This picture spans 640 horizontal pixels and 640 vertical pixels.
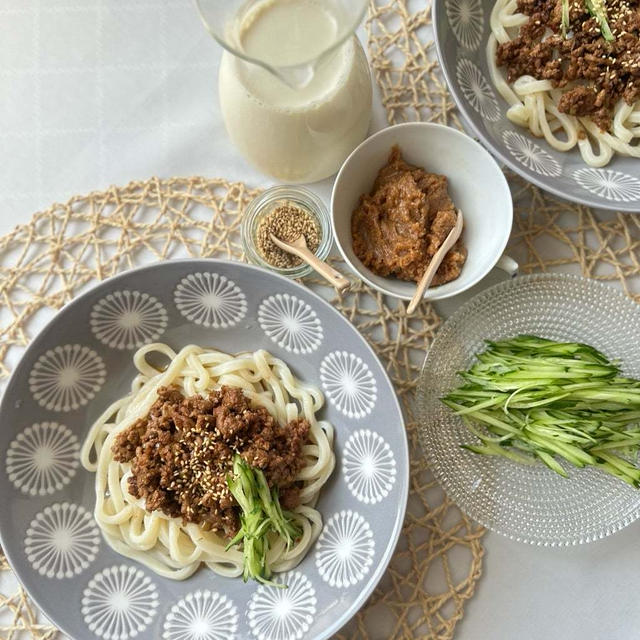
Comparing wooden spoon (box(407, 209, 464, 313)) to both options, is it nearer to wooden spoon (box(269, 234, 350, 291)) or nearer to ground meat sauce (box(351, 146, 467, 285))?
ground meat sauce (box(351, 146, 467, 285))

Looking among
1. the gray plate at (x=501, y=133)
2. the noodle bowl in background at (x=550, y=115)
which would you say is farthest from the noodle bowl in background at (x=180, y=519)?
the noodle bowl in background at (x=550, y=115)

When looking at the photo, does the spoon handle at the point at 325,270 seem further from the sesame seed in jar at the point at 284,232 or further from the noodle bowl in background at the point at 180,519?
the noodle bowl in background at the point at 180,519

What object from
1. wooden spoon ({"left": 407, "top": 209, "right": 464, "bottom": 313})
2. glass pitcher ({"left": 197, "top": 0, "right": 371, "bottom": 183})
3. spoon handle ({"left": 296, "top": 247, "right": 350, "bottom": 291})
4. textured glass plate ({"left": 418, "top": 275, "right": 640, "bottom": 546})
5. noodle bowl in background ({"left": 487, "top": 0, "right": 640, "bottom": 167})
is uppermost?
glass pitcher ({"left": 197, "top": 0, "right": 371, "bottom": 183})

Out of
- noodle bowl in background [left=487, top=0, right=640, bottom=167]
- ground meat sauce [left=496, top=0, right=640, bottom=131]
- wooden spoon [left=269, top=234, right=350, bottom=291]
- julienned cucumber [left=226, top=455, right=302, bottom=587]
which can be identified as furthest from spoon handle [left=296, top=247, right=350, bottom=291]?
ground meat sauce [left=496, top=0, right=640, bottom=131]

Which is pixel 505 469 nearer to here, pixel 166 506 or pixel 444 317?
pixel 444 317

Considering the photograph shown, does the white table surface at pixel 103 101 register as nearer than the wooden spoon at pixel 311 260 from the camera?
No

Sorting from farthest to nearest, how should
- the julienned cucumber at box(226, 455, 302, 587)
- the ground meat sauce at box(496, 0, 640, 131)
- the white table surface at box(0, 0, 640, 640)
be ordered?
1. the white table surface at box(0, 0, 640, 640)
2. the ground meat sauce at box(496, 0, 640, 131)
3. the julienned cucumber at box(226, 455, 302, 587)

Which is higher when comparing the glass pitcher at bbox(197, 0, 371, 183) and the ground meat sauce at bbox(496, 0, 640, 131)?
the glass pitcher at bbox(197, 0, 371, 183)
